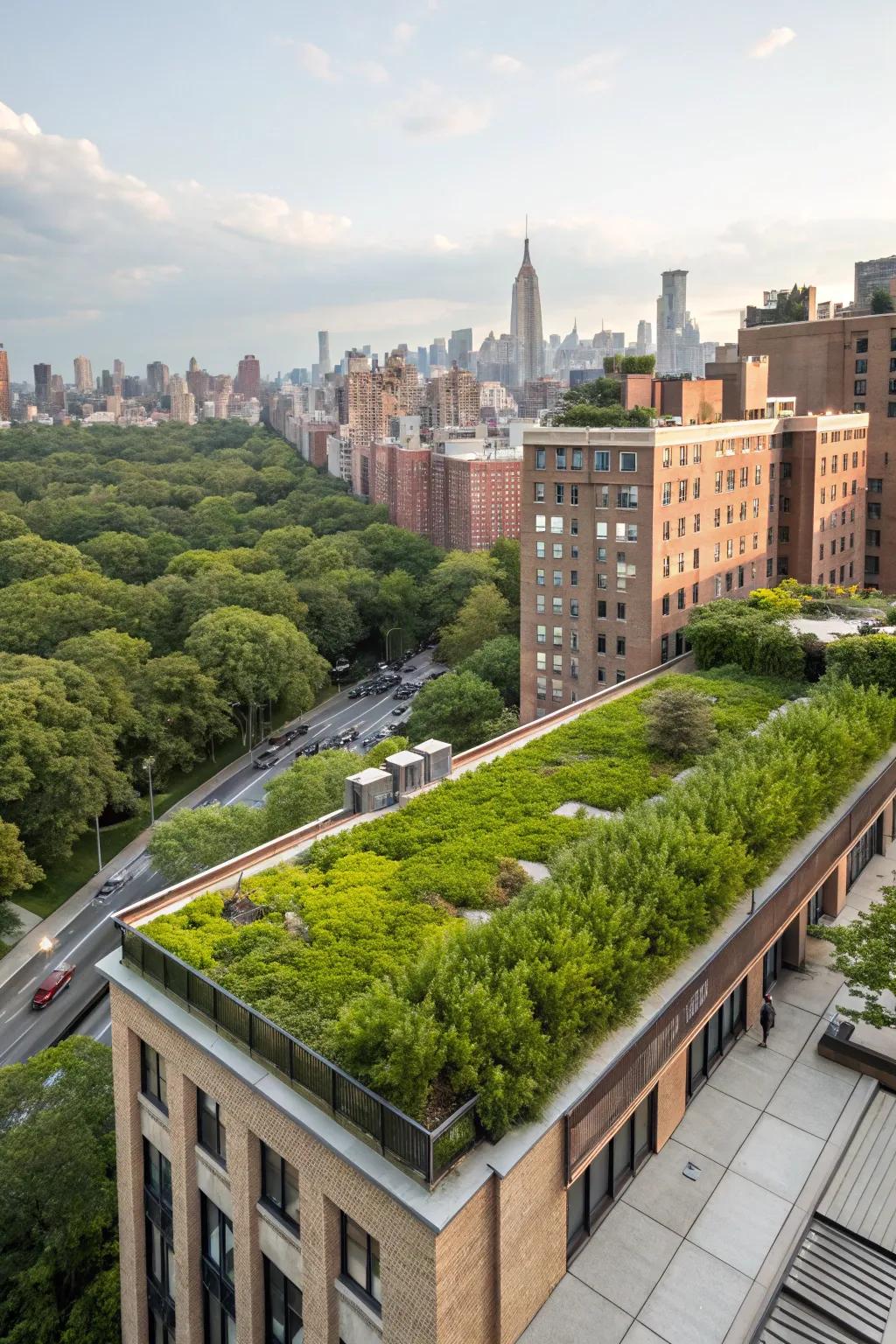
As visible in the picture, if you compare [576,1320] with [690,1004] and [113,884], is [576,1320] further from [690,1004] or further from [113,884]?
[113,884]

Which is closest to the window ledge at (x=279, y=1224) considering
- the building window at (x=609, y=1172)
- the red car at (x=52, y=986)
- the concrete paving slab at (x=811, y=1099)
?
→ the building window at (x=609, y=1172)

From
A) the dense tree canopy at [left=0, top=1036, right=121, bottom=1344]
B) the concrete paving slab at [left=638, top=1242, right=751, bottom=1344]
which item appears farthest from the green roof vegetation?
the dense tree canopy at [left=0, top=1036, right=121, bottom=1344]

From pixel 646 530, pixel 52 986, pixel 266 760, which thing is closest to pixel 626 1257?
pixel 52 986

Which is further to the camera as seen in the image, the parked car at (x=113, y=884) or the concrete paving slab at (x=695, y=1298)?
the parked car at (x=113, y=884)

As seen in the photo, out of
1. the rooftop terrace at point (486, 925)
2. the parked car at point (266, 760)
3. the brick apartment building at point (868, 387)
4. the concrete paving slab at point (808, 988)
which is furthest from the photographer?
the brick apartment building at point (868, 387)

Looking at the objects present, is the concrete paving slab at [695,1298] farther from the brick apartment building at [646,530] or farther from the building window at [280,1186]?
the brick apartment building at [646,530]

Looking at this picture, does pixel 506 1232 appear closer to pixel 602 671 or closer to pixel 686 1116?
pixel 686 1116

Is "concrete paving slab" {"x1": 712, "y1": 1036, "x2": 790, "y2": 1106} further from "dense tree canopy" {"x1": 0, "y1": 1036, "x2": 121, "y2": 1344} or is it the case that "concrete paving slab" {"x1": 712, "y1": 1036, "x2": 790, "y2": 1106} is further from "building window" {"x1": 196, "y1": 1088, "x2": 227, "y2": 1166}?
"dense tree canopy" {"x1": 0, "y1": 1036, "x2": 121, "y2": 1344}
